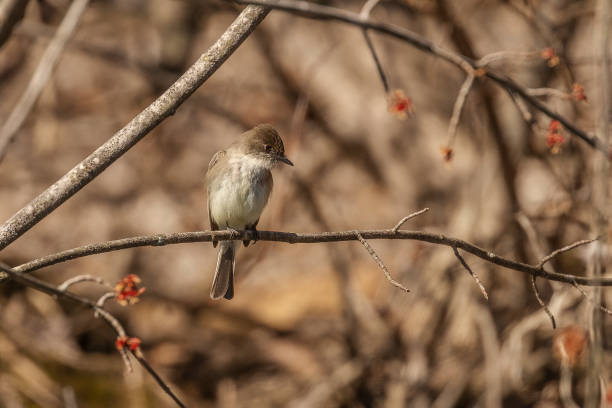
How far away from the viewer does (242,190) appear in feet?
13.8

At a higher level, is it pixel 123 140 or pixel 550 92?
pixel 550 92

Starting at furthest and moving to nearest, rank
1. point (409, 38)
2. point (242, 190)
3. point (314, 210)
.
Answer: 1. point (314, 210)
2. point (242, 190)
3. point (409, 38)

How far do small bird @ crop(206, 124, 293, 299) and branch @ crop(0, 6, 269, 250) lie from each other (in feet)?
4.86

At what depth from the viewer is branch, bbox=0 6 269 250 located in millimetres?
2539

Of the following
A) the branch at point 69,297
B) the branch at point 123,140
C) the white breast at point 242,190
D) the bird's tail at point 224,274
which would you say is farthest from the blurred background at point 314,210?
the branch at point 69,297

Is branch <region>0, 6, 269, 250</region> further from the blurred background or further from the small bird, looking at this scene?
the blurred background

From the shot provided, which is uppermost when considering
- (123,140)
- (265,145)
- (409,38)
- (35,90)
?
(265,145)

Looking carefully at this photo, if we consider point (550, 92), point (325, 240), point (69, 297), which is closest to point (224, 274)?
point (69, 297)

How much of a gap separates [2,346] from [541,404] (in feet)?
13.7

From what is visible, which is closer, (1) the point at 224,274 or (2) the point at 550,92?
(2) the point at 550,92

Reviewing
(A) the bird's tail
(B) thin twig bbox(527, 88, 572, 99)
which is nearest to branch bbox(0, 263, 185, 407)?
(A) the bird's tail

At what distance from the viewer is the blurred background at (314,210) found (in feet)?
18.3

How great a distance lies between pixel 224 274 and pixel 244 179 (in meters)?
0.76

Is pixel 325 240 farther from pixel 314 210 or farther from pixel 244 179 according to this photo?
pixel 314 210
